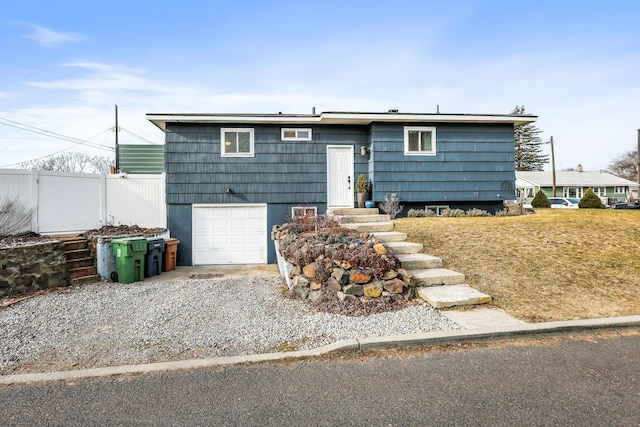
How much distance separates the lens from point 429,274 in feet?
19.1

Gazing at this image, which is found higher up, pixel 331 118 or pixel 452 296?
pixel 331 118

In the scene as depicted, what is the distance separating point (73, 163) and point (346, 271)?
31026 mm

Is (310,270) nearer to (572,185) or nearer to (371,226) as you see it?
(371,226)

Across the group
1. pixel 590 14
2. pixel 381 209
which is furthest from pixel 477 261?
pixel 590 14

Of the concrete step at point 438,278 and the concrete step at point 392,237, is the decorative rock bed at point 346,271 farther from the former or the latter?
the concrete step at point 392,237

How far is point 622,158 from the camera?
49.1 m

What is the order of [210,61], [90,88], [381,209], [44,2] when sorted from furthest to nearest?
1. [90,88]
2. [210,61]
3. [381,209]
4. [44,2]

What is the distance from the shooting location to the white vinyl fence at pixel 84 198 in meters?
8.71

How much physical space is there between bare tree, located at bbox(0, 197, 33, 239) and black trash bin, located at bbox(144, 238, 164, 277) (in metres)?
3.02

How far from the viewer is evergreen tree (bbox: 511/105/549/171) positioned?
4428 cm

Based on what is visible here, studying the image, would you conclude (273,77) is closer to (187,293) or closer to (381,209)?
(381,209)

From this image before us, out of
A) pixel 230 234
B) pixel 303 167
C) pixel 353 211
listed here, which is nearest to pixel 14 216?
pixel 230 234

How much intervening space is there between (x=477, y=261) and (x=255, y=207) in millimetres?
6979

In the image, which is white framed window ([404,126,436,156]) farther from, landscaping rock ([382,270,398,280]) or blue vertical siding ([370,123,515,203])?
landscaping rock ([382,270,398,280])
